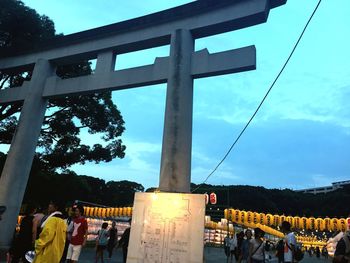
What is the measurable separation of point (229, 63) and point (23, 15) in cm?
900

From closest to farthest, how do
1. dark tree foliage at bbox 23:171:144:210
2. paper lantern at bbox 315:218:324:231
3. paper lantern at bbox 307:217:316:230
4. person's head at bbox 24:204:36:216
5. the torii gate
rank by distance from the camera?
person's head at bbox 24:204:36:216 < the torii gate < dark tree foliage at bbox 23:171:144:210 < paper lantern at bbox 315:218:324:231 < paper lantern at bbox 307:217:316:230

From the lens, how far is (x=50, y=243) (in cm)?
484

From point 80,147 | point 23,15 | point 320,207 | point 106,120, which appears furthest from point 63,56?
point 320,207

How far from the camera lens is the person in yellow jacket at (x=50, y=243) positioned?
477 centimetres

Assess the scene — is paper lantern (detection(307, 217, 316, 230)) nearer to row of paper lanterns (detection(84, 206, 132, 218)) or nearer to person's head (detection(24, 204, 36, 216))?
row of paper lanterns (detection(84, 206, 132, 218))

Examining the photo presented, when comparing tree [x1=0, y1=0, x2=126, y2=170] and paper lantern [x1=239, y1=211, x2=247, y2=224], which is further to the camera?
paper lantern [x1=239, y1=211, x2=247, y2=224]

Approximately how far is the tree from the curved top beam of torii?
3.45 feet

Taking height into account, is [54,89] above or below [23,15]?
below

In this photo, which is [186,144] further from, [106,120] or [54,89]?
[106,120]

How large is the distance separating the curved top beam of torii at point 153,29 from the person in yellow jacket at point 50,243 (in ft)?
20.8

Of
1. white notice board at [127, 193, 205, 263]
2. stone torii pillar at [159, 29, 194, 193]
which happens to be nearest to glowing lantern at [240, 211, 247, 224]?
stone torii pillar at [159, 29, 194, 193]

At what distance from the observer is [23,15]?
12.1m

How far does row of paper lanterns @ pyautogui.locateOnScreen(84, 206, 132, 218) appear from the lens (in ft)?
79.9

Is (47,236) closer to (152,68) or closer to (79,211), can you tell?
(79,211)
